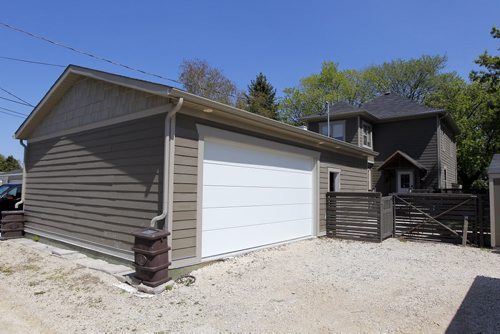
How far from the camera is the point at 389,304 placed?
451 cm

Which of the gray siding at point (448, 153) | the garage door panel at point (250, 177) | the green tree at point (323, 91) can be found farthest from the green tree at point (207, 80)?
the garage door panel at point (250, 177)

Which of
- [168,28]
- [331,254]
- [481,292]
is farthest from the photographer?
[168,28]

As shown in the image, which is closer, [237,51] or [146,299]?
[146,299]

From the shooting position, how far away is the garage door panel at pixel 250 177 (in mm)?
6504

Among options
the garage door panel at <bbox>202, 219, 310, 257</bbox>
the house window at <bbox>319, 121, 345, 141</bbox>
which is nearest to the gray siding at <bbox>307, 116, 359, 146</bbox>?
the house window at <bbox>319, 121, 345, 141</bbox>

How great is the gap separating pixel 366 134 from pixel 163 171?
637 inches

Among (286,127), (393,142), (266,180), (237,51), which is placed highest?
(237,51)

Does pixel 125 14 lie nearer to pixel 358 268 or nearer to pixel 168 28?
pixel 168 28

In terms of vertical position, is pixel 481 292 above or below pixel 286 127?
below

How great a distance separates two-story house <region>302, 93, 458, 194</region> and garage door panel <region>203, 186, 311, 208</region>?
34.5 ft

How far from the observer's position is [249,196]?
7.44 metres

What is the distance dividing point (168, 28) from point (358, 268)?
34.2 ft

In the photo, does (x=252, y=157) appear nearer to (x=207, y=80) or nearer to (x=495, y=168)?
(x=495, y=168)

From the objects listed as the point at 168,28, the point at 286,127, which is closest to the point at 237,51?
the point at 168,28
